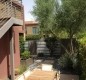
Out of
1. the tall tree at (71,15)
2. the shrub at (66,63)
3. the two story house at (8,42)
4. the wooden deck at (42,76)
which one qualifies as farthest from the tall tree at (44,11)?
the wooden deck at (42,76)

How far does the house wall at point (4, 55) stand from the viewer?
36.5ft

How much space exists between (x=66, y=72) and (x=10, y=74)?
4985mm

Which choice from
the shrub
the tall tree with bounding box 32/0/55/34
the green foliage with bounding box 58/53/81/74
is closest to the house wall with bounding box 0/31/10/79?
the green foliage with bounding box 58/53/81/74

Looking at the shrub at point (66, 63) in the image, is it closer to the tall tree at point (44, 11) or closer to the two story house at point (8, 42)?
the tall tree at point (44, 11)

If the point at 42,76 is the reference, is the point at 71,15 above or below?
above

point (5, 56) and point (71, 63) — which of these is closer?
point (5, 56)

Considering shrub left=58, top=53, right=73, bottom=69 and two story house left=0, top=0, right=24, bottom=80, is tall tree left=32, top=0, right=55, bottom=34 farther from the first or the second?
two story house left=0, top=0, right=24, bottom=80

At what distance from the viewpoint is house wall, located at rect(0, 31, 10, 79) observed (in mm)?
11133

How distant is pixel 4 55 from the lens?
37.8 ft

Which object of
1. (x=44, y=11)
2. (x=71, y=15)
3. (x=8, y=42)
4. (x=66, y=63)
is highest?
(x=44, y=11)

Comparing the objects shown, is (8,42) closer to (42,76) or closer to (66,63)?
(42,76)

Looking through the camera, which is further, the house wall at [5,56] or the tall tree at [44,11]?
the tall tree at [44,11]

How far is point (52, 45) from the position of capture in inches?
965

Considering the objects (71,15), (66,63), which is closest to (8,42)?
(66,63)
